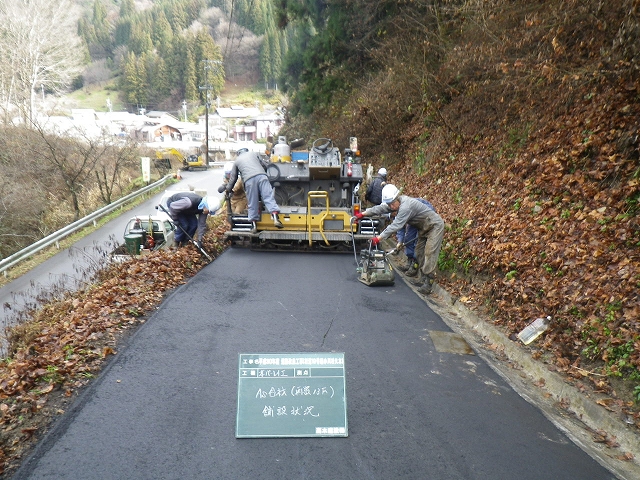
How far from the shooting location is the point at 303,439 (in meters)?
3.43

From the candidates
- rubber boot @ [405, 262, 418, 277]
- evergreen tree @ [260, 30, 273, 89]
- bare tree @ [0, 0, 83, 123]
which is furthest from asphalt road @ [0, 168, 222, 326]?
evergreen tree @ [260, 30, 273, 89]

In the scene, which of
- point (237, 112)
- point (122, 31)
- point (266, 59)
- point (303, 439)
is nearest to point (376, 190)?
point (303, 439)

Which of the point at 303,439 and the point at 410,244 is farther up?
the point at 410,244

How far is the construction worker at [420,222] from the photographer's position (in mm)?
7148

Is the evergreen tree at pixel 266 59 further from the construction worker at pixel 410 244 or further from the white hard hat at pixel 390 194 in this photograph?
the white hard hat at pixel 390 194

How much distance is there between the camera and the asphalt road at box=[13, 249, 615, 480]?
3152 millimetres

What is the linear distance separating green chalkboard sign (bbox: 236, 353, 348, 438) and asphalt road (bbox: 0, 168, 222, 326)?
6.77 metres

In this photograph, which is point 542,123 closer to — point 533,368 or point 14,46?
point 533,368

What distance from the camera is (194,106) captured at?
8300cm

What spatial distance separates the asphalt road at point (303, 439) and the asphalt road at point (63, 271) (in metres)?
5.06

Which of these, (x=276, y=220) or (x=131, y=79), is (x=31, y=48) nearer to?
(x=276, y=220)

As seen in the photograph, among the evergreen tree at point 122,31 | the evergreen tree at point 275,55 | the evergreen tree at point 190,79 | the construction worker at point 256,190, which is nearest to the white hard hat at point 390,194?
the construction worker at point 256,190

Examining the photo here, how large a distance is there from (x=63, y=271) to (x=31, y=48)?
2460 cm

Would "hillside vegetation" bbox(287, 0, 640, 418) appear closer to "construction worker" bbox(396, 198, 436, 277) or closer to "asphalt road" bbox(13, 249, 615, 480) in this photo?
"construction worker" bbox(396, 198, 436, 277)
